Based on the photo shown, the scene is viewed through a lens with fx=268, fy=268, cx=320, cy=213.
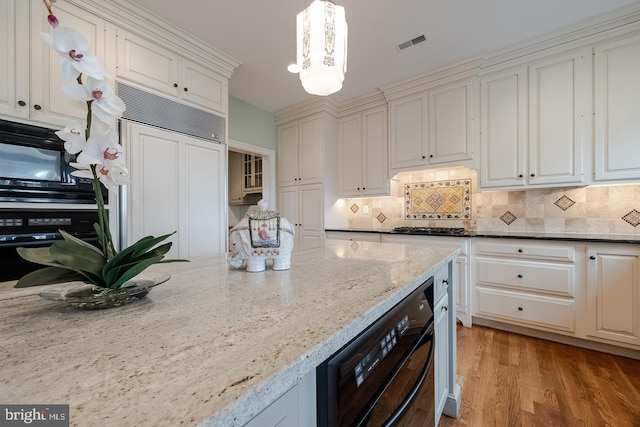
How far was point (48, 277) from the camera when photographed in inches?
21.2

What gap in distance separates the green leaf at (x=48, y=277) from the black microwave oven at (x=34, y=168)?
3.98ft

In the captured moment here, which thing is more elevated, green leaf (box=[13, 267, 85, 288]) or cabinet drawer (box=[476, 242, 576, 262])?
green leaf (box=[13, 267, 85, 288])

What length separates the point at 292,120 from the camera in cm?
377

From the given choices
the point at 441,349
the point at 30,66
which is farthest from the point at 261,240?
the point at 30,66

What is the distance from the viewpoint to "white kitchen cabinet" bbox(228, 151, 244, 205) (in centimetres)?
510

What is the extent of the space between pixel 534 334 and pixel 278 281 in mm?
2648

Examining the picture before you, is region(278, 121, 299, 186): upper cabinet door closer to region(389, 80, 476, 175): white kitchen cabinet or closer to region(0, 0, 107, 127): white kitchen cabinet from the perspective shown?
region(389, 80, 476, 175): white kitchen cabinet

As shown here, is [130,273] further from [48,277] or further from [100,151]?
[100,151]

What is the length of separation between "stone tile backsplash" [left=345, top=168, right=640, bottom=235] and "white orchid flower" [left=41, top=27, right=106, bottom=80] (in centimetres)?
324

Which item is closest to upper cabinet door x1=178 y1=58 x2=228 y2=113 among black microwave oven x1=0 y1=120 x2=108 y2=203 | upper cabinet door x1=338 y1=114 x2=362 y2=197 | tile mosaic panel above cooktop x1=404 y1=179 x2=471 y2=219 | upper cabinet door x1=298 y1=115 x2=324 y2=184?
black microwave oven x1=0 y1=120 x2=108 y2=203

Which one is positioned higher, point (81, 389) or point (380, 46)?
point (380, 46)

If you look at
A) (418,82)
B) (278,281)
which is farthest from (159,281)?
(418,82)

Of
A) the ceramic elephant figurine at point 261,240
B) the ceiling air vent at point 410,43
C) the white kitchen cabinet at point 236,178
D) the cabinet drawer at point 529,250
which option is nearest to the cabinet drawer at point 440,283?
the ceramic elephant figurine at point 261,240

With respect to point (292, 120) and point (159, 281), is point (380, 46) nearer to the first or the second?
point (292, 120)
